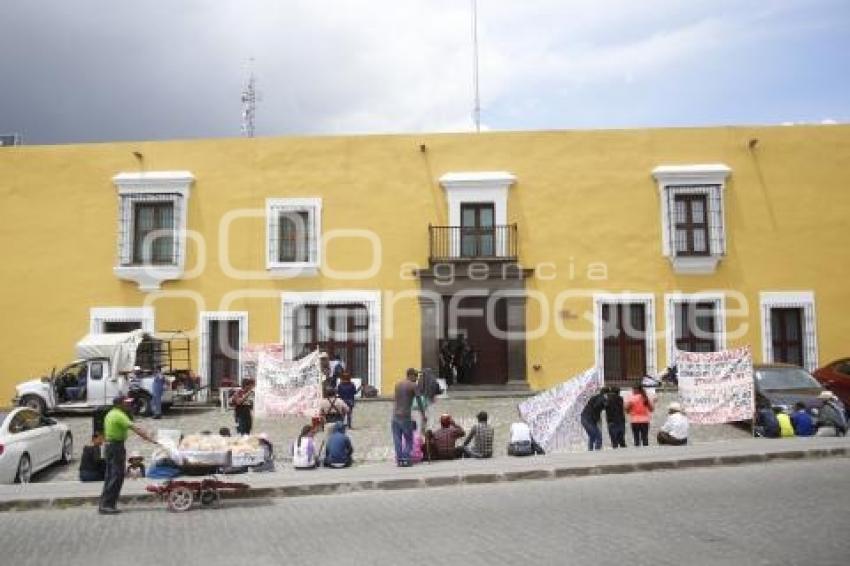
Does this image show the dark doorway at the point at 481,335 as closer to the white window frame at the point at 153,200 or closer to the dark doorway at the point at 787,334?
the dark doorway at the point at 787,334

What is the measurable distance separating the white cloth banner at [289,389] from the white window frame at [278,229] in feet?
18.0

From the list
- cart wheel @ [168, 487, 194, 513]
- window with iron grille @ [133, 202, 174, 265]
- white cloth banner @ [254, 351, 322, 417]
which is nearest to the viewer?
cart wheel @ [168, 487, 194, 513]

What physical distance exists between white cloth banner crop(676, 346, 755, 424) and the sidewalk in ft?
6.58

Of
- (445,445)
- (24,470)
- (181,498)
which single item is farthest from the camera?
(445,445)

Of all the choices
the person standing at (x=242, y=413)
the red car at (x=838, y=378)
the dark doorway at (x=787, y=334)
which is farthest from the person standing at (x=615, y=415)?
the dark doorway at (x=787, y=334)

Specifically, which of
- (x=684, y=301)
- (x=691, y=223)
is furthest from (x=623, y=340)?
(x=691, y=223)

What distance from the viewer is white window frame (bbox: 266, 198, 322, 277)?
76.7 ft

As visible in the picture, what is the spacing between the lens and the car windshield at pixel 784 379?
17031 mm

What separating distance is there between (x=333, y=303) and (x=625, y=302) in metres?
8.32

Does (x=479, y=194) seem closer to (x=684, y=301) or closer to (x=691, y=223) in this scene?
(x=691, y=223)

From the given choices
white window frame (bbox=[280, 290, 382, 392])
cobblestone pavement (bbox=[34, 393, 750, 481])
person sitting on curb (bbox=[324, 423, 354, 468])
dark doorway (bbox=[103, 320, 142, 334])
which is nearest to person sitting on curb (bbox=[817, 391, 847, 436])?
cobblestone pavement (bbox=[34, 393, 750, 481])

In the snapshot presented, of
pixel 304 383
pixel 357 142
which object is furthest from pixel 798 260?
pixel 304 383

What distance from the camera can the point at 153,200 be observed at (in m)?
23.7

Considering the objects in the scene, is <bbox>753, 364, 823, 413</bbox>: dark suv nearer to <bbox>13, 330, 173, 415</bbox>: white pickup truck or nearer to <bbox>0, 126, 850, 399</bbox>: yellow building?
<bbox>0, 126, 850, 399</bbox>: yellow building
